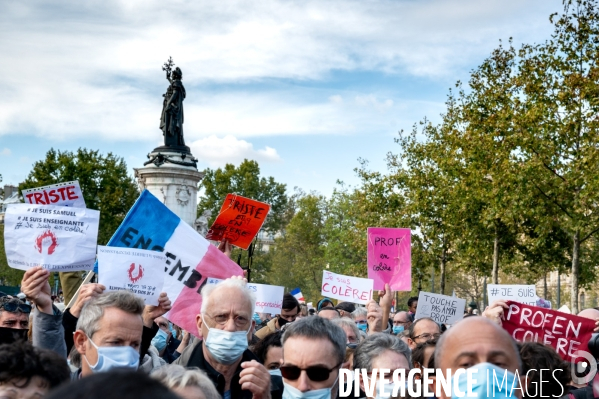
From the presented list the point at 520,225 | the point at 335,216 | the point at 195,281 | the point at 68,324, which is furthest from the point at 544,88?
the point at 335,216

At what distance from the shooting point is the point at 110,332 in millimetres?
4656

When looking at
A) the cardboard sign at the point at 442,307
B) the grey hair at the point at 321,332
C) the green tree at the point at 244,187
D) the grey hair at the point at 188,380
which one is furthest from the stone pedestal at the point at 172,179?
the green tree at the point at 244,187

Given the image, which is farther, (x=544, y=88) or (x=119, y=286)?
(x=544, y=88)

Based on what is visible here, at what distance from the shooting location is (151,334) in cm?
568

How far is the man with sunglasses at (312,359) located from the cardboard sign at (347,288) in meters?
8.29

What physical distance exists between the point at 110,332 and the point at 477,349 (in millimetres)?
2148

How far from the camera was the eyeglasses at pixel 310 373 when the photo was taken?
4.35 metres

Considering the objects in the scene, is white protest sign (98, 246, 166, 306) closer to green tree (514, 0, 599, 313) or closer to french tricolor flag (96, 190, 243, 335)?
french tricolor flag (96, 190, 243, 335)

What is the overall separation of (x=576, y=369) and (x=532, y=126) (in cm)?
1773

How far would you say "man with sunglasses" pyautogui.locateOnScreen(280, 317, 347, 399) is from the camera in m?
4.32

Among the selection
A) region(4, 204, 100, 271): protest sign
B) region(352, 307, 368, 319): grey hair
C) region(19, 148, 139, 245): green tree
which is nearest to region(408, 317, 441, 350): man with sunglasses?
region(4, 204, 100, 271): protest sign

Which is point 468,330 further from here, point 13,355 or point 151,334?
point 151,334

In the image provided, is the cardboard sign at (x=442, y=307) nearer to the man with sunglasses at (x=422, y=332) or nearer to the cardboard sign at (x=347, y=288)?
the cardboard sign at (x=347, y=288)

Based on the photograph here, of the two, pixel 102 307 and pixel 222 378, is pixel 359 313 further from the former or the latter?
pixel 102 307
